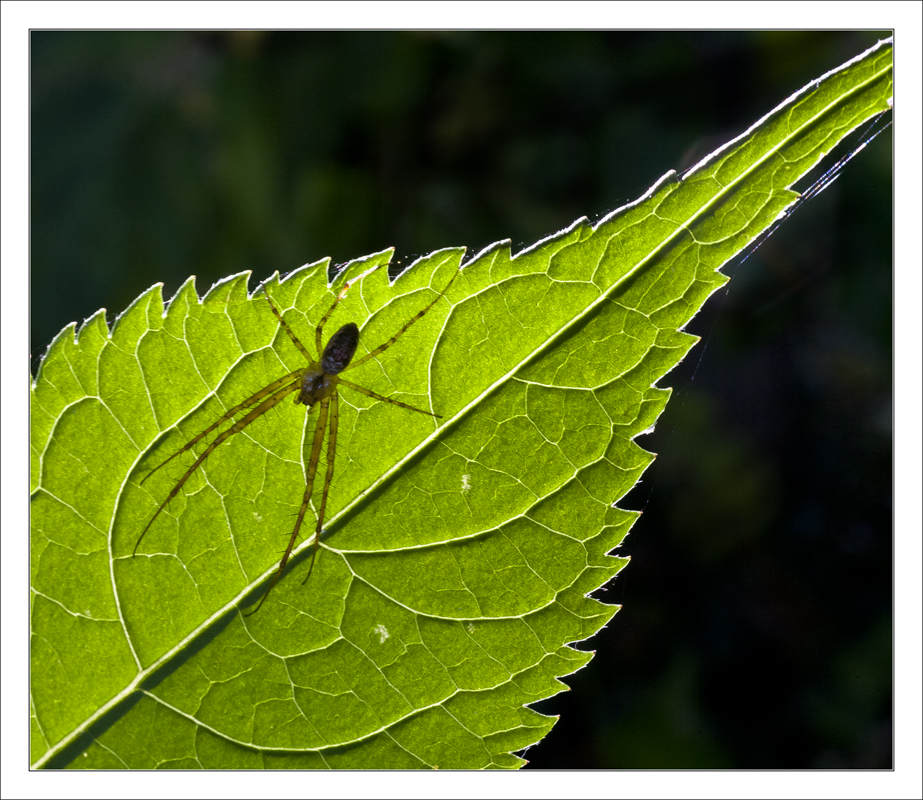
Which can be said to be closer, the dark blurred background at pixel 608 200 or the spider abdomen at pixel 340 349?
the spider abdomen at pixel 340 349

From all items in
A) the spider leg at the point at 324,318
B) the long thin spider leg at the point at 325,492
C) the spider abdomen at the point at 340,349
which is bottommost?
the long thin spider leg at the point at 325,492

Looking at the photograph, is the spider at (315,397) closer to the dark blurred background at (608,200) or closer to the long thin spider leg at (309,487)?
the long thin spider leg at (309,487)

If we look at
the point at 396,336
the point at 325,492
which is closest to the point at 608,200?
the point at 396,336

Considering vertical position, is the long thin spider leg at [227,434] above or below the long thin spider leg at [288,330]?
below

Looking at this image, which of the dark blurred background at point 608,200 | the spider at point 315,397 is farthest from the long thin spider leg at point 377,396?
the dark blurred background at point 608,200

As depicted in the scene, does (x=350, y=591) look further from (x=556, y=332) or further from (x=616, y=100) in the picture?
(x=616, y=100)
